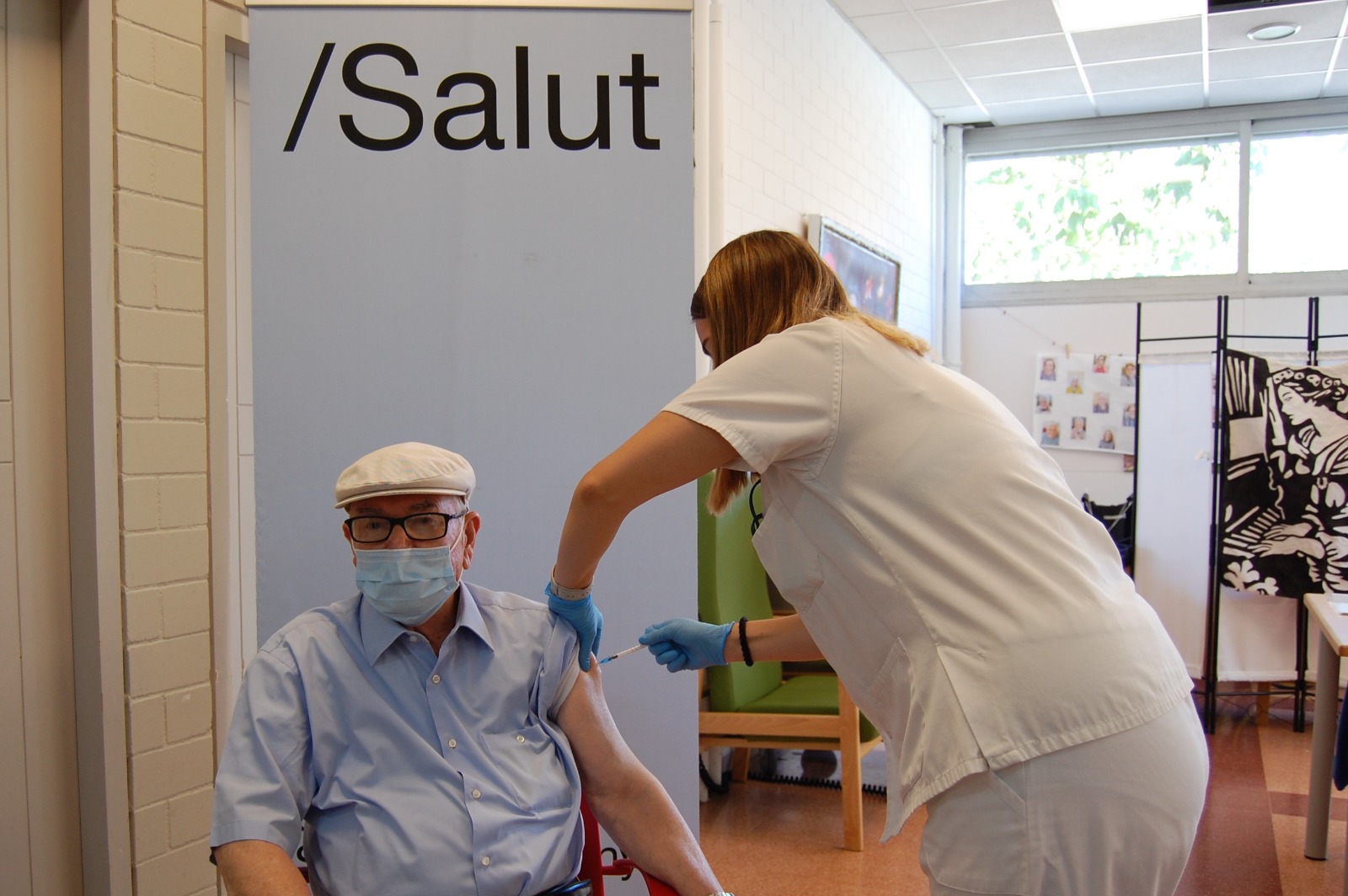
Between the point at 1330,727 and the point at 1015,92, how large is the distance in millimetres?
3983

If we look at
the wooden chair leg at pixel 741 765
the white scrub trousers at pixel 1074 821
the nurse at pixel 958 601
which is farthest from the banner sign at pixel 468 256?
the wooden chair leg at pixel 741 765

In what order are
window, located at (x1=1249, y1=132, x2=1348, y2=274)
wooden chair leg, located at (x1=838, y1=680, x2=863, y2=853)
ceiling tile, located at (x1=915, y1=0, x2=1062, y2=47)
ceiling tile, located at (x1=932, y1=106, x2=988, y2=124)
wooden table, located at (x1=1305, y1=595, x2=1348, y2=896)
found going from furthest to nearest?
ceiling tile, located at (x1=932, y1=106, x2=988, y2=124) < window, located at (x1=1249, y1=132, x2=1348, y2=274) < ceiling tile, located at (x1=915, y1=0, x2=1062, y2=47) < wooden chair leg, located at (x1=838, y1=680, x2=863, y2=853) < wooden table, located at (x1=1305, y1=595, x2=1348, y2=896)

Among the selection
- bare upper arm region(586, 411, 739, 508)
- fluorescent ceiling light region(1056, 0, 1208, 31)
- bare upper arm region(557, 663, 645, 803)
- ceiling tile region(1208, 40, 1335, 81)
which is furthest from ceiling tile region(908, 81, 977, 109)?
bare upper arm region(586, 411, 739, 508)

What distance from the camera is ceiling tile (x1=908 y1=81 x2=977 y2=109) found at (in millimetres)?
6035

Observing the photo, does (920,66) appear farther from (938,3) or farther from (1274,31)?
(1274,31)

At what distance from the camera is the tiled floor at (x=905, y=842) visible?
3.12 meters

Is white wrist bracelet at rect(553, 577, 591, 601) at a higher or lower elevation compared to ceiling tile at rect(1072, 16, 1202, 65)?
lower

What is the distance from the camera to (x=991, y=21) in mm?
5055

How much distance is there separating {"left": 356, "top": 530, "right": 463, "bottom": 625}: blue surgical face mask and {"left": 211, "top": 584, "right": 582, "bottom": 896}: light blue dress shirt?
0.11ft

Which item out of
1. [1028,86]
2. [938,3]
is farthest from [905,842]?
[1028,86]

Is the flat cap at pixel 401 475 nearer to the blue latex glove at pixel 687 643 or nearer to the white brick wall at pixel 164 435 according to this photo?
the blue latex glove at pixel 687 643

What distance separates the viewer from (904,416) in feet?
4.22

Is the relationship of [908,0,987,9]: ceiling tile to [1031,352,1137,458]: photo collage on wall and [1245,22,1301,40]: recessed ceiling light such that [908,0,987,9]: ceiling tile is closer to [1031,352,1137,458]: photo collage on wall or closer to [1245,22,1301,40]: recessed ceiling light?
[1245,22,1301,40]: recessed ceiling light

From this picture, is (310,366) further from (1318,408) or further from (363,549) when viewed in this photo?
(1318,408)
